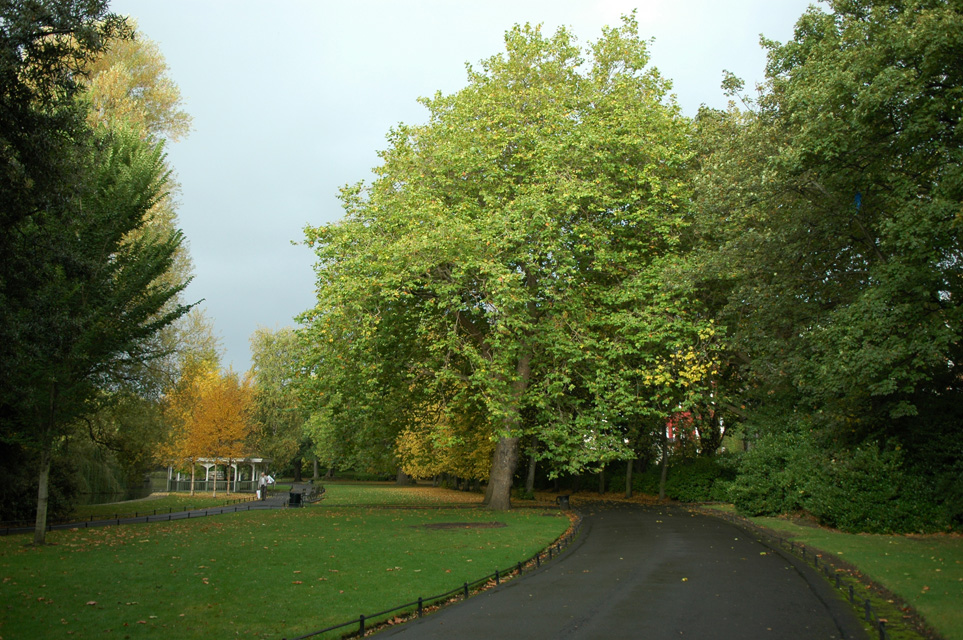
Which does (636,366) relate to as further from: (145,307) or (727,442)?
(727,442)

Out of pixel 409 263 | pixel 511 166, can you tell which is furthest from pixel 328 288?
pixel 511 166

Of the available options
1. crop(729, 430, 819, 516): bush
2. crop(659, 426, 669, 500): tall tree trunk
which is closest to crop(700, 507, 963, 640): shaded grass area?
crop(729, 430, 819, 516): bush

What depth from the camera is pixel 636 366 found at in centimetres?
2691

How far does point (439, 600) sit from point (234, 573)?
4761 mm

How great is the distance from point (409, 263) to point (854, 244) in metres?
13.9

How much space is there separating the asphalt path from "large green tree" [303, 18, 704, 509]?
691cm

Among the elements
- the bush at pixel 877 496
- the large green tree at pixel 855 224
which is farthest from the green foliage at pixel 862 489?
the large green tree at pixel 855 224

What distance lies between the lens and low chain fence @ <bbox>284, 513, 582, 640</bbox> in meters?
9.61

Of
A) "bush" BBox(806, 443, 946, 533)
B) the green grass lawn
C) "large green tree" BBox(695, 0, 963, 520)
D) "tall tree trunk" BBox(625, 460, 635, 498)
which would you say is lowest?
"tall tree trunk" BBox(625, 460, 635, 498)

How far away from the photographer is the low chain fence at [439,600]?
9609mm

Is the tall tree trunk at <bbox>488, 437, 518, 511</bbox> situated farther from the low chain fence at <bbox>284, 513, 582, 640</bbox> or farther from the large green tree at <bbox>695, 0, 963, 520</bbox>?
the low chain fence at <bbox>284, 513, 582, 640</bbox>

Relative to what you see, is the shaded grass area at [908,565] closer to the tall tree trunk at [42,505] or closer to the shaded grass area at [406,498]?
the shaded grass area at [406,498]

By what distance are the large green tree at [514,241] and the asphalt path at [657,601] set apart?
6906 millimetres

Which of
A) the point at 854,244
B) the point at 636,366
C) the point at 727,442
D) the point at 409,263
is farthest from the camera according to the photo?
the point at 727,442
